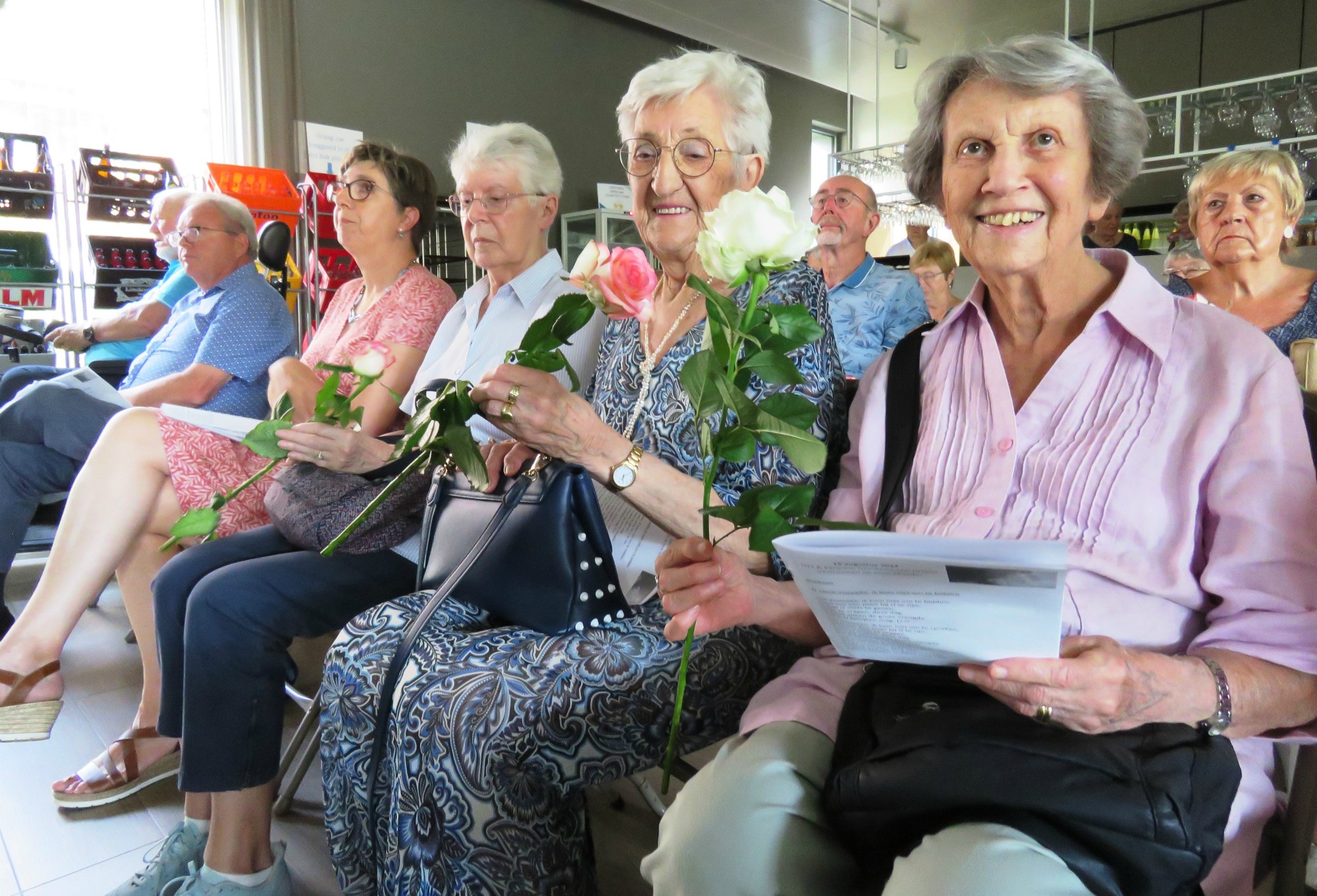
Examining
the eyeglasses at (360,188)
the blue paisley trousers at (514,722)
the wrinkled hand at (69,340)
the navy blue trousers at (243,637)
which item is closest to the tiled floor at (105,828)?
the navy blue trousers at (243,637)

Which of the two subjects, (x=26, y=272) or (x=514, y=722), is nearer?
(x=514, y=722)

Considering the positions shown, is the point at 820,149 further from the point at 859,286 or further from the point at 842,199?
the point at 859,286

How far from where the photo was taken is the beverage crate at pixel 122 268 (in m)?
4.83

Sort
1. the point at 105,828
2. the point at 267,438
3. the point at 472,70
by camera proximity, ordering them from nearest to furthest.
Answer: the point at 267,438 → the point at 105,828 → the point at 472,70

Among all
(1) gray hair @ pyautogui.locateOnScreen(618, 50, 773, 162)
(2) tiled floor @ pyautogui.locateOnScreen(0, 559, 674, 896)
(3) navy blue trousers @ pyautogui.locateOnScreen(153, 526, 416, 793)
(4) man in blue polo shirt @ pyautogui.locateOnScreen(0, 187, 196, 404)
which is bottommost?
(2) tiled floor @ pyautogui.locateOnScreen(0, 559, 674, 896)

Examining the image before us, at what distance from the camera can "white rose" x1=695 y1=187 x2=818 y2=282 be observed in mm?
793

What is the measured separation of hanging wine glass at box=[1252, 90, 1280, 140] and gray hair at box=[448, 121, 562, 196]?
3.79 metres

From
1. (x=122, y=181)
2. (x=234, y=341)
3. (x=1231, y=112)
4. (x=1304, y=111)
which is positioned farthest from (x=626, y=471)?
(x=122, y=181)

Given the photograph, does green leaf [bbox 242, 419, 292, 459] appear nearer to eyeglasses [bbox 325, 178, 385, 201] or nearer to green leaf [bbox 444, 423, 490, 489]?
green leaf [bbox 444, 423, 490, 489]

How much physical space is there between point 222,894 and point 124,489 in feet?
3.21

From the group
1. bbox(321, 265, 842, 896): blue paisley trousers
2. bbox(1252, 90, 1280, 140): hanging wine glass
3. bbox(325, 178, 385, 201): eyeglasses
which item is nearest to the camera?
bbox(321, 265, 842, 896): blue paisley trousers

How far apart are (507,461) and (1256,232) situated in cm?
250

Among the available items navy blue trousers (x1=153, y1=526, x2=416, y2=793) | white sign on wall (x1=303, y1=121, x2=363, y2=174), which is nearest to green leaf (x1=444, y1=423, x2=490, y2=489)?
navy blue trousers (x1=153, y1=526, x2=416, y2=793)

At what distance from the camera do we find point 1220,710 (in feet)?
2.72
